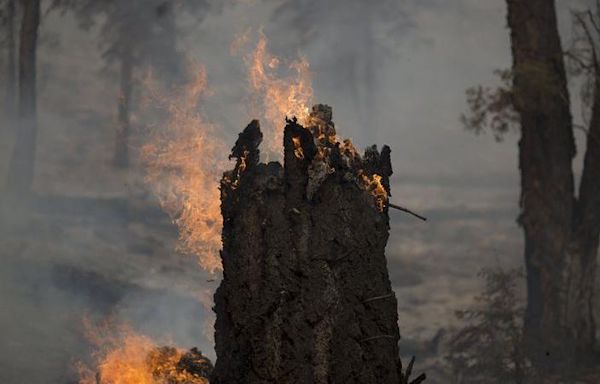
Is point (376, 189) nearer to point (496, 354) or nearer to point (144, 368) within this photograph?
point (144, 368)

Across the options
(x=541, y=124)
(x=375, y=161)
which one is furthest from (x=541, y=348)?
(x=375, y=161)

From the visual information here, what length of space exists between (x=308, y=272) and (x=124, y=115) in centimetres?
2422

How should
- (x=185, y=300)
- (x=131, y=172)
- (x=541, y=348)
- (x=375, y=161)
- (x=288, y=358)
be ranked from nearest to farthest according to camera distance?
(x=288, y=358) < (x=375, y=161) < (x=541, y=348) < (x=185, y=300) < (x=131, y=172)

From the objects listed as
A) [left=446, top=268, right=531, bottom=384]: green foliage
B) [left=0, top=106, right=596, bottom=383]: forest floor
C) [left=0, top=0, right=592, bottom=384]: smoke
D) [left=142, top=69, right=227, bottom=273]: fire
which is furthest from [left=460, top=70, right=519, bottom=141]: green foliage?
[left=142, top=69, right=227, bottom=273]: fire

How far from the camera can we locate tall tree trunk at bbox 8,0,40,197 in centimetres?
2183

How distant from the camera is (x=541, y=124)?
41.5 feet

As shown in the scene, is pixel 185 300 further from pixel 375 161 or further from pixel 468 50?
pixel 468 50

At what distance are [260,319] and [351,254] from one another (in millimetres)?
773

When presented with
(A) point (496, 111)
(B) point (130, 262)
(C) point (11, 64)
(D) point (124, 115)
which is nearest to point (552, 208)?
(A) point (496, 111)

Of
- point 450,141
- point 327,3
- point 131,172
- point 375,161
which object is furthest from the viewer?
point 450,141

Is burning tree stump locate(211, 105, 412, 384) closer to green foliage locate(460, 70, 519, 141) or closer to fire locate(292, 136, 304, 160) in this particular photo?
fire locate(292, 136, 304, 160)

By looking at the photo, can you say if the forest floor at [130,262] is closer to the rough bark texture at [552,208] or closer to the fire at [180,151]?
the fire at [180,151]

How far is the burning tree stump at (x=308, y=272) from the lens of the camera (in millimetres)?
4684

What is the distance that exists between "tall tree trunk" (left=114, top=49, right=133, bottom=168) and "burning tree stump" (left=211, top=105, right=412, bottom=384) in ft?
76.6
